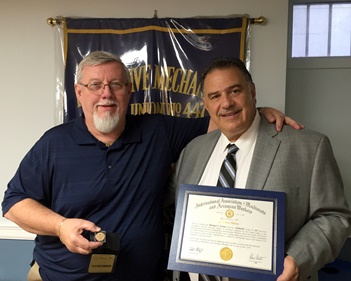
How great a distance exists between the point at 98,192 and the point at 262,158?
0.71 meters

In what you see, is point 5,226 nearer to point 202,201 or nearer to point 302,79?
point 202,201

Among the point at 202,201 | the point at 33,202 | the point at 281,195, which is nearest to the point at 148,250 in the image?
the point at 202,201

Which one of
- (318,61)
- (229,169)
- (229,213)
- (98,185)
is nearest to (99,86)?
(98,185)

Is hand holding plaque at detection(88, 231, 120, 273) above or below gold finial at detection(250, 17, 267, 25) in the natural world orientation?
below

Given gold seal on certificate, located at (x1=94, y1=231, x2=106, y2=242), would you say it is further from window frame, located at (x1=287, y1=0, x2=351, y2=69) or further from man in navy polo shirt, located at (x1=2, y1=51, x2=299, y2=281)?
window frame, located at (x1=287, y1=0, x2=351, y2=69)

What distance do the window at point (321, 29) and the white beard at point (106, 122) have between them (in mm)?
1496

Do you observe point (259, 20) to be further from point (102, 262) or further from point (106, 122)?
point (102, 262)

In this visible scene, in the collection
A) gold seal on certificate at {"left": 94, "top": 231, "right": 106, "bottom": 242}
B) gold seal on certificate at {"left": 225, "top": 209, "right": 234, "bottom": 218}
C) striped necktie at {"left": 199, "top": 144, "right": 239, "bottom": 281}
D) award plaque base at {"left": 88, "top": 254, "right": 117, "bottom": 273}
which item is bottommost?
award plaque base at {"left": 88, "top": 254, "right": 117, "bottom": 273}

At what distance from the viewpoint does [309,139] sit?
1210mm

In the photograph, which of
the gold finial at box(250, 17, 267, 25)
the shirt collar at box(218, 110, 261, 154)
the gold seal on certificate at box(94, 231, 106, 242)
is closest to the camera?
the gold seal on certificate at box(94, 231, 106, 242)

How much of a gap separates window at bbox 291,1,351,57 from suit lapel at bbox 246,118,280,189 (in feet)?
4.21

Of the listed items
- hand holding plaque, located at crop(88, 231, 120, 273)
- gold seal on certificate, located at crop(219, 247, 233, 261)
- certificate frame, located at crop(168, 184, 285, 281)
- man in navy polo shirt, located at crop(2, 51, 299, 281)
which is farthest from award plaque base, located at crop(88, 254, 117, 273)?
gold seal on certificate, located at crop(219, 247, 233, 261)

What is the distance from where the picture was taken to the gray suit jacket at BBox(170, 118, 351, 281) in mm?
1109

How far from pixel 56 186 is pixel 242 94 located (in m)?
0.90
